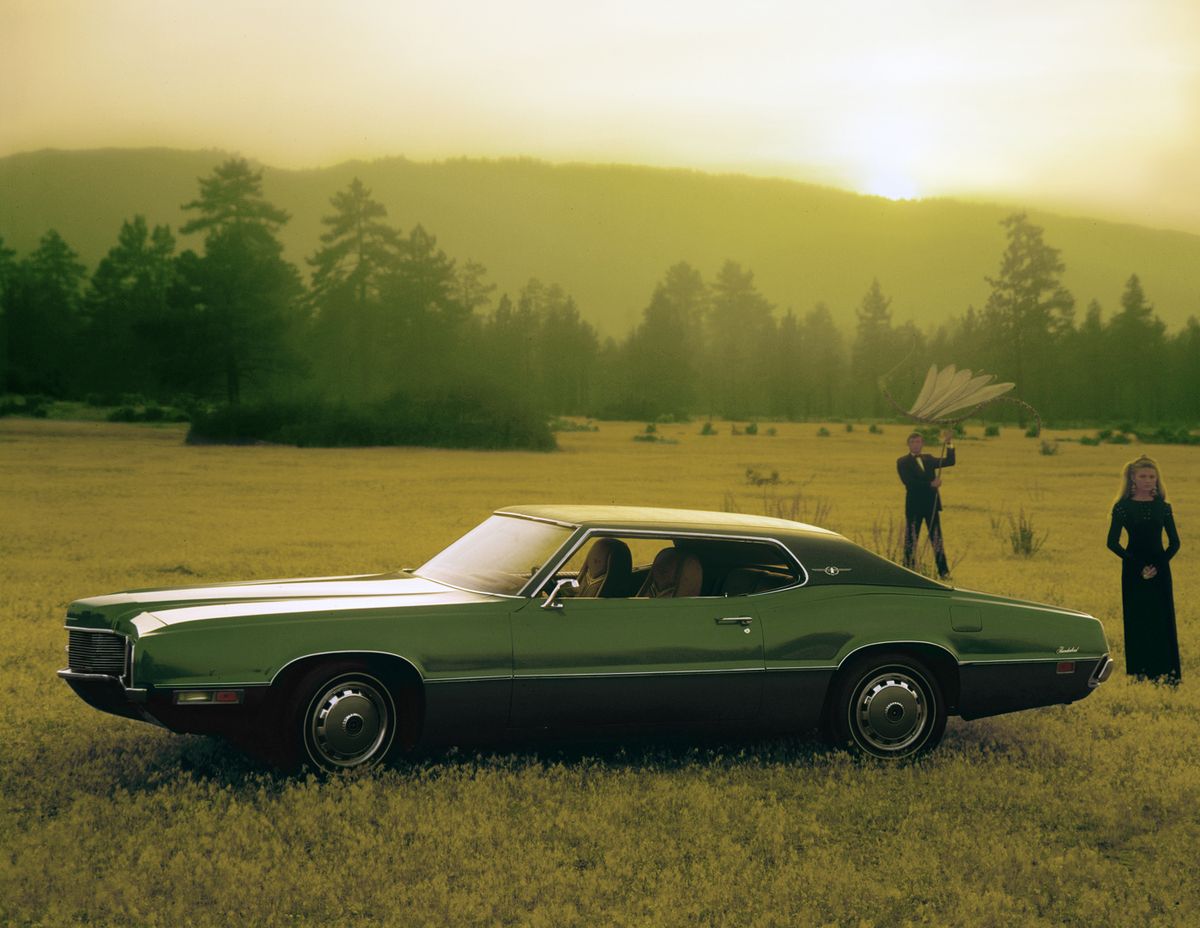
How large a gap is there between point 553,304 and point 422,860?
143 metres

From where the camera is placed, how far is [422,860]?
5359 millimetres

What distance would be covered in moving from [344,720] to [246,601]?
0.85 metres

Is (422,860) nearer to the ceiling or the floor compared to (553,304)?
nearer to the floor

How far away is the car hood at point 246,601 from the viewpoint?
6.38m

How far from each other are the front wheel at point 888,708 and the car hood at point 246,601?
198 centimetres

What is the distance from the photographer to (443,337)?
287ft

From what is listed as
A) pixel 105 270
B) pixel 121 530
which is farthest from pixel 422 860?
pixel 105 270

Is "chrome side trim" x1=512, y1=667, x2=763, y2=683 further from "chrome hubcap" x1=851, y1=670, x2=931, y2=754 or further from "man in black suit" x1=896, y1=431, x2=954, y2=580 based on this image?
"man in black suit" x1=896, y1=431, x2=954, y2=580

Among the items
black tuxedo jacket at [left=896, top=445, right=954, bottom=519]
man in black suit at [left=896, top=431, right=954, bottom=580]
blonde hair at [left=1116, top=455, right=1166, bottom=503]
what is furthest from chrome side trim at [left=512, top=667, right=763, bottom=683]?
black tuxedo jacket at [left=896, top=445, right=954, bottom=519]

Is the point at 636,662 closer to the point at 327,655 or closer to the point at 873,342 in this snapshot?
the point at 327,655

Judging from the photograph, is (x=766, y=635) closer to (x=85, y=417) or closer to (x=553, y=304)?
(x=85, y=417)

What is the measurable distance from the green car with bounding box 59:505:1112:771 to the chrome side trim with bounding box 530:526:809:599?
1cm

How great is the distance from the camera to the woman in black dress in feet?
31.4

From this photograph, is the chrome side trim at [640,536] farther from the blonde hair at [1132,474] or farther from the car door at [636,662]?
the blonde hair at [1132,474]
